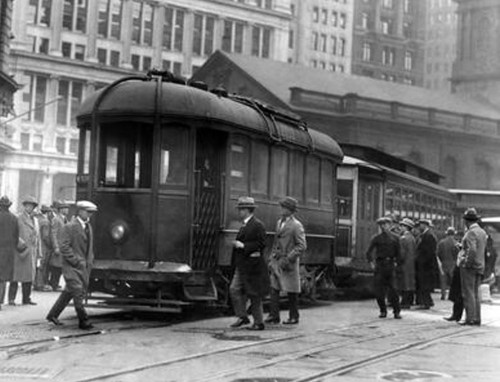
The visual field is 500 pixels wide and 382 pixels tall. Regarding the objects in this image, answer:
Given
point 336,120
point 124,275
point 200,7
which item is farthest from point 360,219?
point 200,7

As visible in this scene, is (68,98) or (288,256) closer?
(288,256)

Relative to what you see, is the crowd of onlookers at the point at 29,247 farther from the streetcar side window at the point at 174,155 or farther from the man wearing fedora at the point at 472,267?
the man wearing fedora at the point at 472,267

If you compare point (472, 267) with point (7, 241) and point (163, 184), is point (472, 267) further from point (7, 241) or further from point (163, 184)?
point (7, 241)

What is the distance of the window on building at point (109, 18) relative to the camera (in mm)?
83125

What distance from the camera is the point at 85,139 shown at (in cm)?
1379

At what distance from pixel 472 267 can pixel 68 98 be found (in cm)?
6951

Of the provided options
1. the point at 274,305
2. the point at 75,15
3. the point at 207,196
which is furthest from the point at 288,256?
the point at 75,15

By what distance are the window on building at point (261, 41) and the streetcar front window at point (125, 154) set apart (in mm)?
82243

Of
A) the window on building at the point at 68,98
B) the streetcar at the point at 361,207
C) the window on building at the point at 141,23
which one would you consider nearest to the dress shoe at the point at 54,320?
the streetcar at the point at 361,207

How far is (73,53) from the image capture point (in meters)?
81.5

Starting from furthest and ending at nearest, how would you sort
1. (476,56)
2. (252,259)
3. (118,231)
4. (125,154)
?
(476,56) < (125,154) < (118,231) < (252,259)

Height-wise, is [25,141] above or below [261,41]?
below

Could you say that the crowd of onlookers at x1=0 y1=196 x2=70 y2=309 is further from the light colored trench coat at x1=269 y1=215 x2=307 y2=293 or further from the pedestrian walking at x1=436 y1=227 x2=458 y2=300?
the pedestrian walking at x1=436 y1=227 x2=458 y2=300

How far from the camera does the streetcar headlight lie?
12.8m
